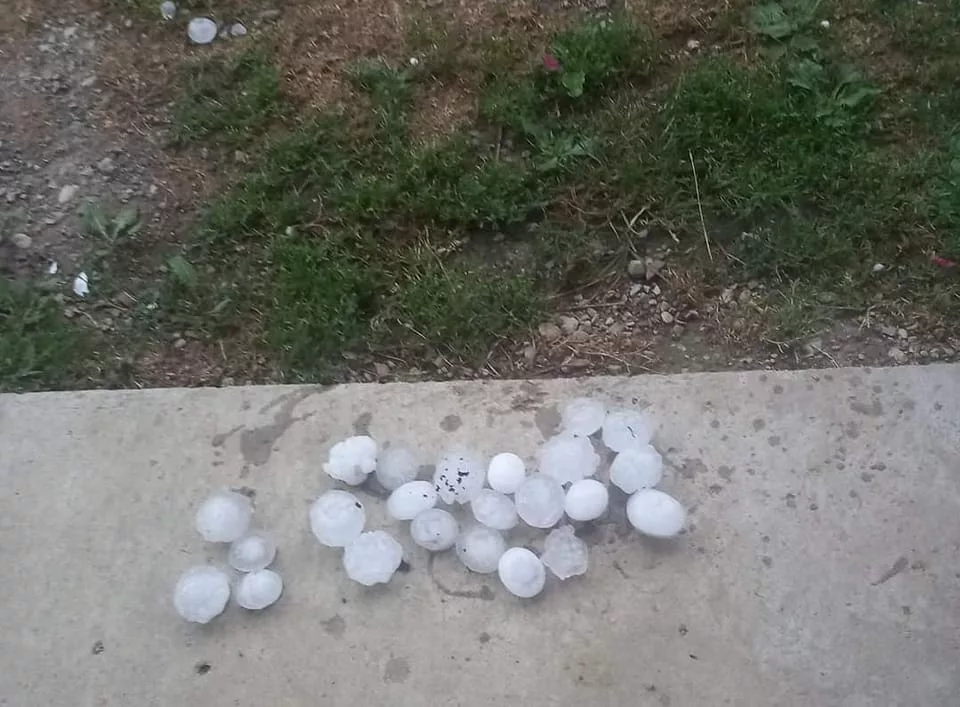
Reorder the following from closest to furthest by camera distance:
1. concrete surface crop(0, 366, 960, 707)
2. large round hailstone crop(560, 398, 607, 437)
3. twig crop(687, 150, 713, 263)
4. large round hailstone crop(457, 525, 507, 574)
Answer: concrete surface crop(0, 366, 960, 707)
large round hailstone crop(457, 525, 507, 574)
large round hailstone crop(560, 398, 607, 437)
twig crop(687, 150, 713, 263)

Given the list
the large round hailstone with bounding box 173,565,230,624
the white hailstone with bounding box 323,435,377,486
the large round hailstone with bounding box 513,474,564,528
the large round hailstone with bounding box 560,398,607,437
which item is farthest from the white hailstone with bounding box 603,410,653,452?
the large round hailstone with bounding box 173,565,230,624

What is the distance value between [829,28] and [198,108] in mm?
1673

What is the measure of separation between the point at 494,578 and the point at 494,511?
0.12m

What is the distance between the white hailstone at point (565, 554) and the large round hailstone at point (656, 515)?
0.10 m

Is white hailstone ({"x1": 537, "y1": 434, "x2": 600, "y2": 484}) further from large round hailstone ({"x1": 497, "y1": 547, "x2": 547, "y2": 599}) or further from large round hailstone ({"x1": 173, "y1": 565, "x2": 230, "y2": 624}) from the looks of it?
large round hailstone ({"x1": 173, "y1": 565, "x2": 230, "y2": 624})

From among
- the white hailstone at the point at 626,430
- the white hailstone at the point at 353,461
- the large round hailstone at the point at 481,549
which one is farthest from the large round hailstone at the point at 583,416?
the white hailstone at the point at 353,461

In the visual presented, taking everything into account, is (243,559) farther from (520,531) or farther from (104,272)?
(104,272)

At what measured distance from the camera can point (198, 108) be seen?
2.51 meters

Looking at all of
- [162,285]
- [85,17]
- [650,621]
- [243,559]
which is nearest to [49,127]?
[85,17]

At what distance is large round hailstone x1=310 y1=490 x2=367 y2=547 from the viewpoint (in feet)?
5.43

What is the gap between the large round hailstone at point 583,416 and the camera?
1762 mm

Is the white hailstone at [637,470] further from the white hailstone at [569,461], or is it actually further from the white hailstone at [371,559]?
the white hailstone at [371,559]

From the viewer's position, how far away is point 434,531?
1639 mm

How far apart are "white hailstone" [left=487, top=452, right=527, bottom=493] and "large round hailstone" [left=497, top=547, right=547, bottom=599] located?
136mm
